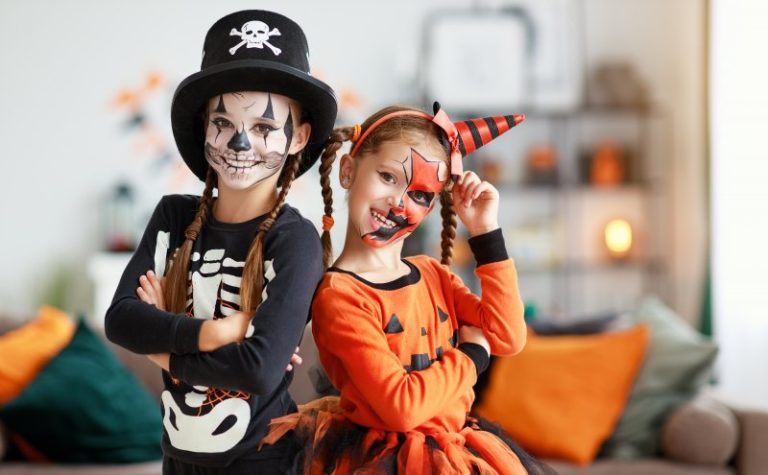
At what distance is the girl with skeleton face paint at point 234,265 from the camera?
1.26m

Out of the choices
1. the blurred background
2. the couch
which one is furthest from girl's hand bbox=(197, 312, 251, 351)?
the blurred background

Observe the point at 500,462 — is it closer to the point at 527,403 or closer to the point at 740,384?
the point at 527,403

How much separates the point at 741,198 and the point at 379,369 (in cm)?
372

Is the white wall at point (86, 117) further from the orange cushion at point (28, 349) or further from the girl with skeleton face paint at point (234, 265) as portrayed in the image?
the girl with skeleton face paint at point (234, 265)

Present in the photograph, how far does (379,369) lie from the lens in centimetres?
130

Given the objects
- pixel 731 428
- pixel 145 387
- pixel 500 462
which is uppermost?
pixel 500 462

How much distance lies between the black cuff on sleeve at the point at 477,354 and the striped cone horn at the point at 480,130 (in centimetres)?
32

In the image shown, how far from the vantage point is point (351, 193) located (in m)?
1.43

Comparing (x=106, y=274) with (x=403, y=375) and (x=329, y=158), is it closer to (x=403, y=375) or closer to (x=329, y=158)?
(x=329, y=158)

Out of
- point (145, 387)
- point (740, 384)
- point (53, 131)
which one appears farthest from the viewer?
point (53, 131)

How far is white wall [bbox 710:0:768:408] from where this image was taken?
4.31m

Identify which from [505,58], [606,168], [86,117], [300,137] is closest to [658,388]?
[300,137]

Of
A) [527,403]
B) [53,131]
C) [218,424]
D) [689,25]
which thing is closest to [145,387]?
[527,403]

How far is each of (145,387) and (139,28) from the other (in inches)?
122
